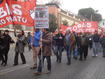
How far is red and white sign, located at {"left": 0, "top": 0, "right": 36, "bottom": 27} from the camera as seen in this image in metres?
8.25

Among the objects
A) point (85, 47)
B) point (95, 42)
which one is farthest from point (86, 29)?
point (85, 47)

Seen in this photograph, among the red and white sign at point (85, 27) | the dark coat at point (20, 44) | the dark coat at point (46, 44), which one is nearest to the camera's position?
the dark coat at point (46, 44)

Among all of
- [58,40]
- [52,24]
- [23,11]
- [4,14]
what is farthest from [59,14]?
[4,14]

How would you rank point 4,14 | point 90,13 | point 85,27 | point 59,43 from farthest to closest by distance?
point 90,13 → point 85,27 → point 59,43 → point 4,14

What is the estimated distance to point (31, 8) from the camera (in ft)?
28.9

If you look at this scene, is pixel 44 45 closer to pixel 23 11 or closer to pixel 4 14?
pixel 23 11

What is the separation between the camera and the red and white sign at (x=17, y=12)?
8.25 metres

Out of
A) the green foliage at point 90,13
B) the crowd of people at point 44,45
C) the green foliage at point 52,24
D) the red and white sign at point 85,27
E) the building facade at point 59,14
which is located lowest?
the crowd of people at point 44,45

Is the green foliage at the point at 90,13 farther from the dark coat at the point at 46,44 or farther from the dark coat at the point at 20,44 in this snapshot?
the dark coat at the point at 46,44

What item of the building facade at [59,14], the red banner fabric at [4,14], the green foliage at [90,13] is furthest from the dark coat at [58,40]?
the green foliage at [90,13]

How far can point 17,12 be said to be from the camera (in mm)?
8469

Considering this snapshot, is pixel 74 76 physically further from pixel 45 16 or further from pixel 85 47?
pixel 85 47

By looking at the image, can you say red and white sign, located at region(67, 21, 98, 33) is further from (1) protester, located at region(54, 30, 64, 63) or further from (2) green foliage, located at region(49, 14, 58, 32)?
(2) green foliage, located at region(49, 14, 58, 32)

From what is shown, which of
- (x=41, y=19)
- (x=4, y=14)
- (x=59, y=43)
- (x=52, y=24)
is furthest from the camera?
(x=52, y=24)
